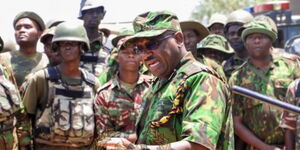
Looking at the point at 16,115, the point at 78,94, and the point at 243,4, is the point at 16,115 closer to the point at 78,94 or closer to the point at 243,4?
the point at 78,94

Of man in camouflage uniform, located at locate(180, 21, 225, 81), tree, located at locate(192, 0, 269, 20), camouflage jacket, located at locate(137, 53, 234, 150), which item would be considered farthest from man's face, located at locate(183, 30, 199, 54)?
tree, located at locate(192, 0, 269, 20)

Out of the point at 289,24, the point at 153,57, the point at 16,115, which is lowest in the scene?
the point at 289,24

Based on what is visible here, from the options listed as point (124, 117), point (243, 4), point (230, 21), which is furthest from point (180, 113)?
point (243, 4)

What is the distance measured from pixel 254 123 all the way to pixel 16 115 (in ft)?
7.79

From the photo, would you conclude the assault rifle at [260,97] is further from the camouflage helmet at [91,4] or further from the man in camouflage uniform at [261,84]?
the camouflage helmet at [91,4]

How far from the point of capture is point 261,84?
607 centimetres

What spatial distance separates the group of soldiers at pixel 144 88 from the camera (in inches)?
125

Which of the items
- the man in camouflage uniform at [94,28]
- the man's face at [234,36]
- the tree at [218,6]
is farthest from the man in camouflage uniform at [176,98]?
the tree at [218,6]

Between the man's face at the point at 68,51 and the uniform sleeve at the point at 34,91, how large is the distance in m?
0.29

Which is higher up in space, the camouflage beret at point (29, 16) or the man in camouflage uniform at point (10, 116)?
the camouflage beret at point (29, 16)

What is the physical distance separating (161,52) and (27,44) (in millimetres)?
3747

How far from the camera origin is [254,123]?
601 centimetres

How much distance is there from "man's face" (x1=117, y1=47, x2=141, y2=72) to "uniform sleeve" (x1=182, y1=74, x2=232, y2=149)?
250 centimetres

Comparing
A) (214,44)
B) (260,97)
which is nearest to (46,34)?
(214,44)
